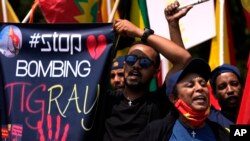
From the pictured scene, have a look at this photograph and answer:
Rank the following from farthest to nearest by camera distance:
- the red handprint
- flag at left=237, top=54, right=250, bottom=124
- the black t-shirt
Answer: the red handprint → the black t-shirt → flag at left=237, top=54, right=250, bottom=124

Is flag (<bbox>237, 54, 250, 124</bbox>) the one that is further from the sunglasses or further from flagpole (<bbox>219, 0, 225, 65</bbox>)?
A: flagpole (<bbox>219, 0, 225, 65</bbox>)

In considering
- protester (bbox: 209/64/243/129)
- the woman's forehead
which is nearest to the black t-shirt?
the woman's forehead

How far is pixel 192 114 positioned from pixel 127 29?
88 cm

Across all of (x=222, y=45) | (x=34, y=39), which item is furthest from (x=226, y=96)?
(x=222, y=45)

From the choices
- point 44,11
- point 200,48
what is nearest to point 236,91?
point 44,11

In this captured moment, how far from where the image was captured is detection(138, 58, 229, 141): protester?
6352 millimetres

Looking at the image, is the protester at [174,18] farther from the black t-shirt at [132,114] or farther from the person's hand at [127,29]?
the black t-shirt at [132,114]

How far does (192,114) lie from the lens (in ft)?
20.7

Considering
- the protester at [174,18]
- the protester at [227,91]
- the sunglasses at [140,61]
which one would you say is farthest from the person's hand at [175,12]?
the protester at [227,91]

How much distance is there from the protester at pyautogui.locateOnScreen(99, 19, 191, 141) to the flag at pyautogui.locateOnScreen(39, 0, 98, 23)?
5.57ft

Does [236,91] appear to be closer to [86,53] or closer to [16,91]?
[86,53]

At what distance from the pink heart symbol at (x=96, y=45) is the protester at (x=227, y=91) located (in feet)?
2.77

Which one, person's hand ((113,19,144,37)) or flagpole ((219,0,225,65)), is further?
flagpole ((219,0,225,65))

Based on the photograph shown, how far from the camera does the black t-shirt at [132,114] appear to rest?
22.1ft
